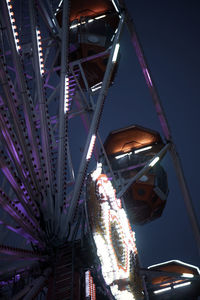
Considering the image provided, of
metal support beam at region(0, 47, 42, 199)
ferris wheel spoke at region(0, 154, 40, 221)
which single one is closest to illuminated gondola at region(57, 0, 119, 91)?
metal support beam at region(0, 47, 42, 199)

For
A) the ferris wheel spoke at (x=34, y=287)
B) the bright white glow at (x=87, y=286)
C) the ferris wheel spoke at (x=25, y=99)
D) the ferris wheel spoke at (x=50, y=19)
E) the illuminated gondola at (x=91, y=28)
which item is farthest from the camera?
the illuminated gondola at (x=91, y=28)

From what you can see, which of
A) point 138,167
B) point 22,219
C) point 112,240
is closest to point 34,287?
point 22,219

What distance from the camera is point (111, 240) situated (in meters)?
8.45

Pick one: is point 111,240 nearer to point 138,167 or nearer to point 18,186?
point 18,186

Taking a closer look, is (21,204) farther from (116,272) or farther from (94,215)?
(116,272)

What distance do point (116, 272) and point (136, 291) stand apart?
5.60ft

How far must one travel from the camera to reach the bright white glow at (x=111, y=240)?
303 inches

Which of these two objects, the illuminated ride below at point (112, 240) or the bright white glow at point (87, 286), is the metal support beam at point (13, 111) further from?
the bright white glow at point (87, 286)

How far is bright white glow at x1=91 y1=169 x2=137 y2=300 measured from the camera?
25.2 feet

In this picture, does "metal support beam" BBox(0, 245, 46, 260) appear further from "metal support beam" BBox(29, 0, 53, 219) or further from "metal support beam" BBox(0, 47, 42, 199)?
"metal support beam" BBox(0, 47, 42, 199)

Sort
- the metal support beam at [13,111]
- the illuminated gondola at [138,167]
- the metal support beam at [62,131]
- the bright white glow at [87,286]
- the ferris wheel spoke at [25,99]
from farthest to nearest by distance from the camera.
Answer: the illuminated gondola at [138,167]
the metal support beam at [62,131]
the ferris wheel spoke at [25,99]
the metal support beam at [13,111]
the bright white glow at [87,286]

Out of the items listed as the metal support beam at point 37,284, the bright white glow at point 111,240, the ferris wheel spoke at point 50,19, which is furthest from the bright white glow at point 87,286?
the ferris wheel spoke at point 50,19

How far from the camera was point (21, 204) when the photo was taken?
6969 mm

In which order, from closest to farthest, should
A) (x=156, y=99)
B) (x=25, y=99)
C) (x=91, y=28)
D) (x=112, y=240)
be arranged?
(x=25, y=99), (x=112, y=240), (x=156, y=99), (x=91, y=28)
